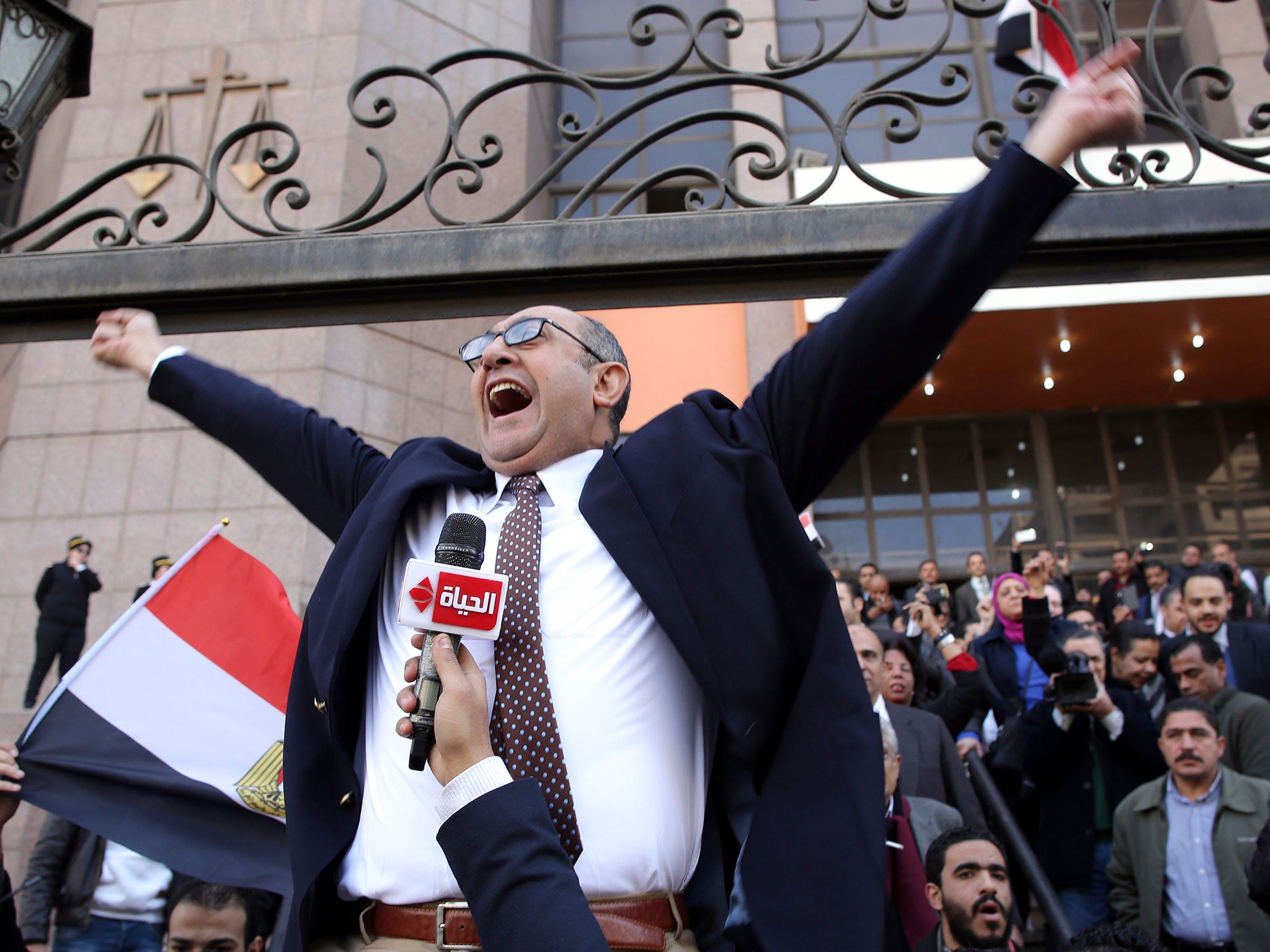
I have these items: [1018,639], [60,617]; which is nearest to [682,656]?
[1018,639]

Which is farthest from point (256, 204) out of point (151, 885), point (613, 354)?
point (613, 354)

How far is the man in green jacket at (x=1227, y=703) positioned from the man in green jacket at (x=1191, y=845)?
31 centimetres

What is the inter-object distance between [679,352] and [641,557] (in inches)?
451

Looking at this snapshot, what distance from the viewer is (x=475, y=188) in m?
2.71

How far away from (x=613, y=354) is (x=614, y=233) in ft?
1.28

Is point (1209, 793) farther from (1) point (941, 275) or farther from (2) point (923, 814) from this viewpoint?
(1) point (941, 275)

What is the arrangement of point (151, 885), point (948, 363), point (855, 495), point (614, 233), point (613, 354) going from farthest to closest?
point (855, 495), point (948, 363), point (151, 885), point (614, 233), point (613, 354)

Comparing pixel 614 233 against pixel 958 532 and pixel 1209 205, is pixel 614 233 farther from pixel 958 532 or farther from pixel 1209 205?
pixel 958 532

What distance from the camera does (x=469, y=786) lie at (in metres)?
1.47

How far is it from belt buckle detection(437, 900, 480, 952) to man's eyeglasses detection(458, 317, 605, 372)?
1033 millimetres

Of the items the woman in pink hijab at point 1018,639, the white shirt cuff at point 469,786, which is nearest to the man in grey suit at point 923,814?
the woman in pink hijab at point 1018,639

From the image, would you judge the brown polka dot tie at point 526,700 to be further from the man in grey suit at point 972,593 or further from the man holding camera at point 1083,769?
the man in grey suit at point 972,593

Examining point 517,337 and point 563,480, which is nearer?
point 563,480

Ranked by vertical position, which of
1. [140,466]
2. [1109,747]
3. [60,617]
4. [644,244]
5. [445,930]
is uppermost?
[140,466]
